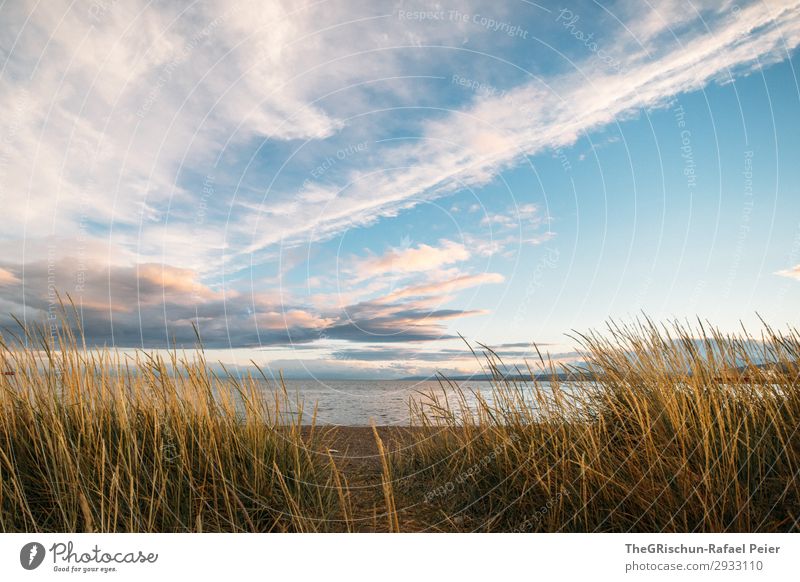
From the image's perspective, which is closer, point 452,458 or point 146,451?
point 146,451

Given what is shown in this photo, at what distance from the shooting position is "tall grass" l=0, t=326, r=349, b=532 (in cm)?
330

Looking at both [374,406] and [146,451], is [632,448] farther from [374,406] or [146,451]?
[374,406]

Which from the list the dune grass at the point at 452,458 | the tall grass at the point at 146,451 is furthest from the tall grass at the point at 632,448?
the tall grass at the point at 146,451

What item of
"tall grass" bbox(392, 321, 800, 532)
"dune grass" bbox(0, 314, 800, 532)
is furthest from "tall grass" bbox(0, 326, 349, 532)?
"tall grass" bbox(392, 321, 800, 532)

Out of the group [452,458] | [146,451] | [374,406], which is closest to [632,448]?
[452,458]

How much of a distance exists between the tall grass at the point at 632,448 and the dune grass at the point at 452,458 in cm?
2

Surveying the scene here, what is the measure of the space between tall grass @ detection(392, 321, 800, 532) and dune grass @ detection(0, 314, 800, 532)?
0.7 inches

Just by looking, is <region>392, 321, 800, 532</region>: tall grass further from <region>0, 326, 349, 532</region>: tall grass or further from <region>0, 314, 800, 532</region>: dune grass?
<region>0, 326, 349, 532</region>: tall grass

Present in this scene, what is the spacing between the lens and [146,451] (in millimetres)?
3869

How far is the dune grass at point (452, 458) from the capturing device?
328cm

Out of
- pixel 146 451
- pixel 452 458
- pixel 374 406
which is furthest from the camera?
pixel 374 406

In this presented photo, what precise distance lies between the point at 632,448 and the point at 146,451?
3757mm
